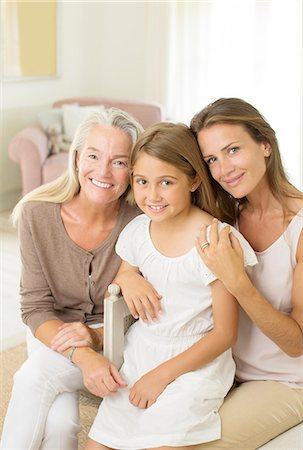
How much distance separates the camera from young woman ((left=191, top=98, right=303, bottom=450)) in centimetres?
147

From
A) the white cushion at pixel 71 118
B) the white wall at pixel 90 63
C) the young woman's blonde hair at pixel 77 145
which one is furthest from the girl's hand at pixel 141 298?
the white wall at pixel 90 63

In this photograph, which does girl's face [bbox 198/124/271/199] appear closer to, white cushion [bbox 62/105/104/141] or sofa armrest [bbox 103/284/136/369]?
sofa armrest [bbox 103/284/136/369]

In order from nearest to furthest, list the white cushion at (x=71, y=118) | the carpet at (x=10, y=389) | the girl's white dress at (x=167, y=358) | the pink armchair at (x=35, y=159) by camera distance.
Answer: the girl's white dress at (x=167, y=358), the carpet at (x=10, y=389), the pink armchair at (x=35, y=159), the white cushion at (x=71, y=118)

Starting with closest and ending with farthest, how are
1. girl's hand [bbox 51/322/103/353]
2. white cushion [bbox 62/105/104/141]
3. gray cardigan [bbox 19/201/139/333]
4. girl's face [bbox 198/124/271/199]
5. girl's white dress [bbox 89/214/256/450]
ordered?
1. girl's white dress [bbox 89/214/256/450]
2. girl's face [bbox 198/124/271/199]
3. girl's hand [bbox 51/322/103/353]
4. gray cardigan [bbox 19/201/139/333]
5. white cushion [bbox 62/105/104/141]

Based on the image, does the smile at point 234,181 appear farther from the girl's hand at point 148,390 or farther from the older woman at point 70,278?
the girl's hand at point 148,390

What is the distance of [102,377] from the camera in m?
1.59

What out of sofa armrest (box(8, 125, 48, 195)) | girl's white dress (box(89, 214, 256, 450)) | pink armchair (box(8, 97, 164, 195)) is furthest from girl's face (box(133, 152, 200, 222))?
sofa armrest (box(8, 125, 48, 195))

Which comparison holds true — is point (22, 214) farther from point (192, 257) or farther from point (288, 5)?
point (288, 5)

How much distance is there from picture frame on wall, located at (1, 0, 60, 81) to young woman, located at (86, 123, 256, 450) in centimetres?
359

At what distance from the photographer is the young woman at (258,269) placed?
1.47 meters

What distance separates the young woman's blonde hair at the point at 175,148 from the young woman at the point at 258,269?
0.09 ft

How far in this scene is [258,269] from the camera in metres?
1.61

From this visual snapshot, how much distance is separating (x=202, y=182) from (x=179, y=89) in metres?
3.88

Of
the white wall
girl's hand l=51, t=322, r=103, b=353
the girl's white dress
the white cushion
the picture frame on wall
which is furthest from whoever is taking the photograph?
the white wall
